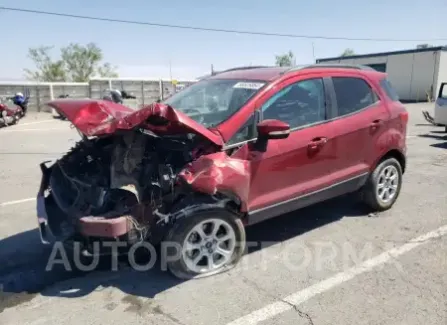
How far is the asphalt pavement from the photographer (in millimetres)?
3045

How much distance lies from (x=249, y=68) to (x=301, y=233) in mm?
2072

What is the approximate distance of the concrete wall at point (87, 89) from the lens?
22.0 meters

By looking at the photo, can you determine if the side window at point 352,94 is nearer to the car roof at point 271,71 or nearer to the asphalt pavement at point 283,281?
the car roof at point 271,71

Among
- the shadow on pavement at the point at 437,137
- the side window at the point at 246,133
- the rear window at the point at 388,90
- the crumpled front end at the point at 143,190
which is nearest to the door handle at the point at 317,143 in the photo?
the side window at the point at 246,133

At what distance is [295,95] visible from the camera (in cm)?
417

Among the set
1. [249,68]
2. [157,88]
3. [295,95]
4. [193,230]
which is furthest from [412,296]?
[157,88]

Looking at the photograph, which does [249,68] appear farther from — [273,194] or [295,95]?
[273,194]

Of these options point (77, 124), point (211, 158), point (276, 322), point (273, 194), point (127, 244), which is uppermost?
point (77, 124)

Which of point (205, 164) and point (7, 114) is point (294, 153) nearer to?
point (205, 164)

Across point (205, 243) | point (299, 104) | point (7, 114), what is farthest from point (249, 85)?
point (7, 114)

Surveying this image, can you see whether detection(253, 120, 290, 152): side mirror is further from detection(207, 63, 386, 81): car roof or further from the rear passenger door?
the rear passenger door

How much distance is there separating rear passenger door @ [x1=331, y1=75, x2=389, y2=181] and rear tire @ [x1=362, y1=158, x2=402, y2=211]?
252 mm

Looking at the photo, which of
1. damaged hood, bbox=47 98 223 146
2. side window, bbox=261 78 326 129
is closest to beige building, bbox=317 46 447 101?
side window, bbox=261 78 326 129

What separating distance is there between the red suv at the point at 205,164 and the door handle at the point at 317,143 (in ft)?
0.04
